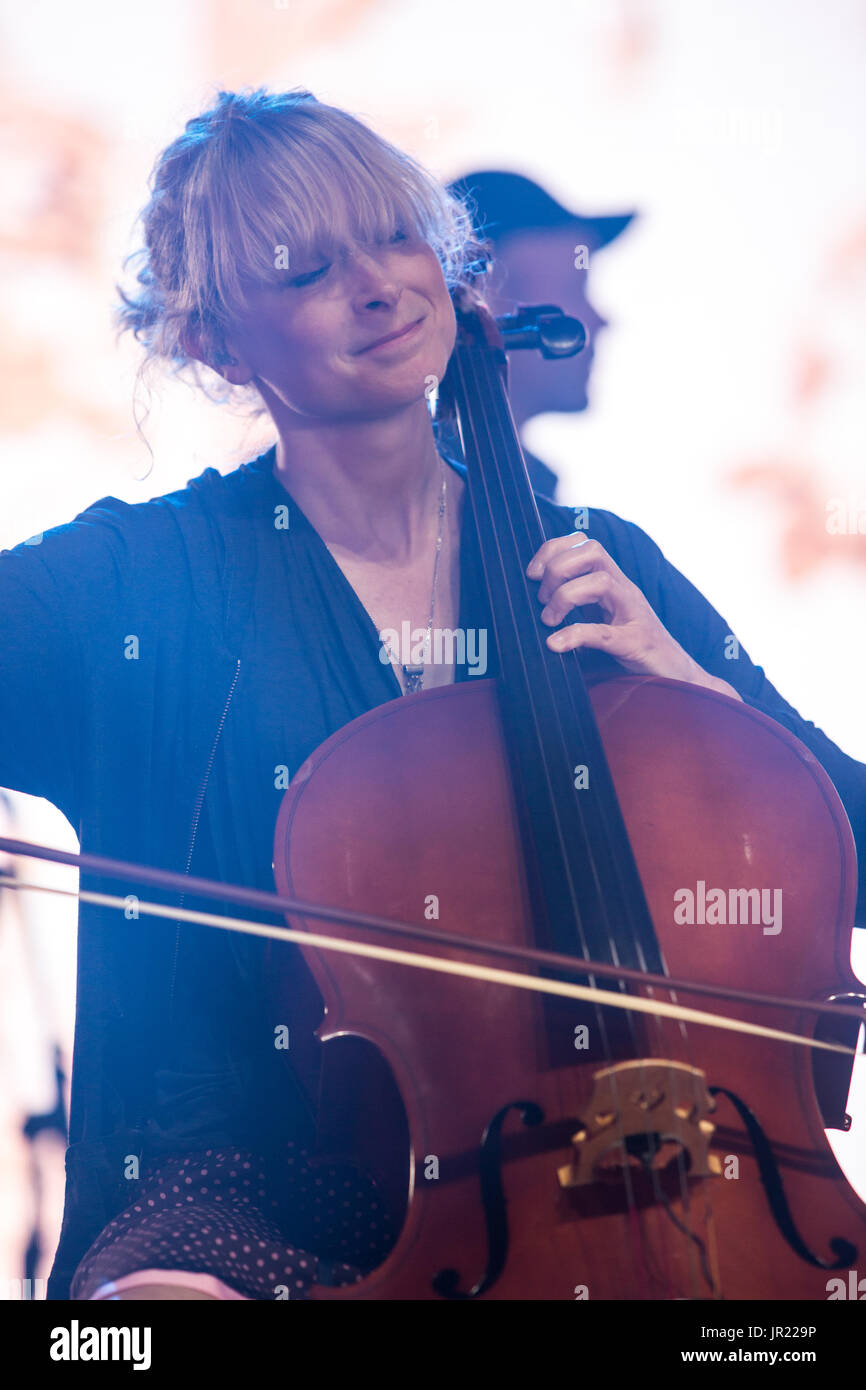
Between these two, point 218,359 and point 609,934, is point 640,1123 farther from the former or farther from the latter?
point 218,359

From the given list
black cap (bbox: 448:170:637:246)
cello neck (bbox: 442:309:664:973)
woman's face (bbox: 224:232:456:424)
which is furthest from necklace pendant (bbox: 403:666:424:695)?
black cap (bbox: 448:170:637:246)

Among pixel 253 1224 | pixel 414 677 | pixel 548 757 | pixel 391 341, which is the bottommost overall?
pixel 253 1224

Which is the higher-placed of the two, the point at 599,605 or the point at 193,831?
the point at 599,605

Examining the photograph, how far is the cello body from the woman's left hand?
61 mm

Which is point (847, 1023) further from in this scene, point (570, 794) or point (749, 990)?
point (570, 794)

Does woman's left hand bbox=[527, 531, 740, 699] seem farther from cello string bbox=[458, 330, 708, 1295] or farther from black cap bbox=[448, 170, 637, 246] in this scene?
black cap bbox=[448, 170, 637, 246]

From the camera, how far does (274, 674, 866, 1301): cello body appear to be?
642 millimetres

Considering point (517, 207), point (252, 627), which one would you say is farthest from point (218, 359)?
point (517, 207)

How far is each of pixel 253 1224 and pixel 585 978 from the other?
34 centimetres

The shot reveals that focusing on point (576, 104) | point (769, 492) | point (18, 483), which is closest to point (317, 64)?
point (576, 104)

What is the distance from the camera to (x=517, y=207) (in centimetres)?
151

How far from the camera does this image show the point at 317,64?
142cm

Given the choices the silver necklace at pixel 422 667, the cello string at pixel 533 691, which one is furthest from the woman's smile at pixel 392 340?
the silver necklace at pixel 422 667
